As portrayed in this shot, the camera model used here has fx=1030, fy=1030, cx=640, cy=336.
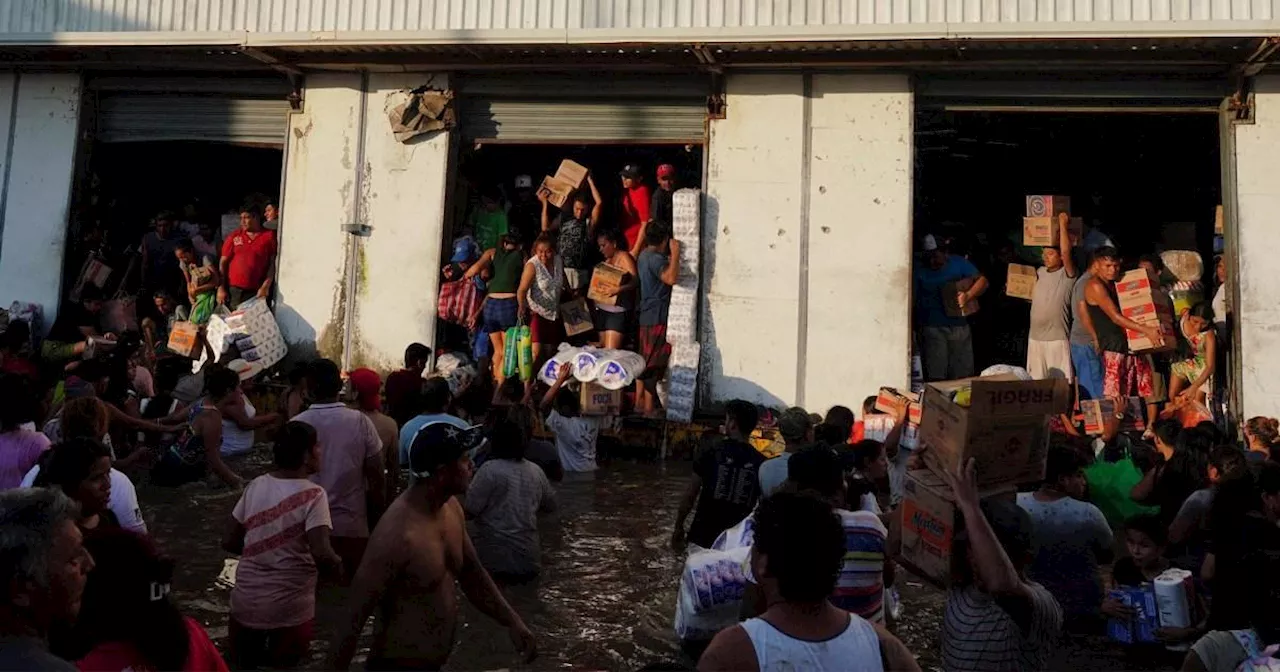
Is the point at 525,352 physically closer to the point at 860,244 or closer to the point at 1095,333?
the point at 860,244

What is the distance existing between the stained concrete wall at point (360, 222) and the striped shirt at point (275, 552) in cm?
735

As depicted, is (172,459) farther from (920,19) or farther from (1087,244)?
(1087,244)

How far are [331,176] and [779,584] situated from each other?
10664 millimetres

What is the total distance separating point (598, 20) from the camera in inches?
449

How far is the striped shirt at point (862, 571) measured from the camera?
4.03 meters

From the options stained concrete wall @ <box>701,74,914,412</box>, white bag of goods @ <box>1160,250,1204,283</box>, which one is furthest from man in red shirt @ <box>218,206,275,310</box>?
white bag of goods @ <box>1160,250,1204,283</box>

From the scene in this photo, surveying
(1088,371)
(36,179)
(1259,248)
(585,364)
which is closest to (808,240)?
(585,364)

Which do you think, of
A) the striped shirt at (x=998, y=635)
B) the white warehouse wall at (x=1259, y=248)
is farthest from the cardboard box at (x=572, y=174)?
the striped shirt at (x=998, y=635)

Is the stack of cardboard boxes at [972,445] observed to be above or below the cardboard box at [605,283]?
below

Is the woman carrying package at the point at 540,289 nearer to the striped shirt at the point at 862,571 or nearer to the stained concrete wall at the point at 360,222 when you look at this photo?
the stained concrete wall at the point at 360,222

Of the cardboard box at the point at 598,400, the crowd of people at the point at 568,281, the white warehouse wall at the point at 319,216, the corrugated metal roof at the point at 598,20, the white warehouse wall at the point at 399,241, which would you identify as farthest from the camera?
the white warehouse wall at the point at 319,216

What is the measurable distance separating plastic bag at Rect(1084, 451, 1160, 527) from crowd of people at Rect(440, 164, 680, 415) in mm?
4937

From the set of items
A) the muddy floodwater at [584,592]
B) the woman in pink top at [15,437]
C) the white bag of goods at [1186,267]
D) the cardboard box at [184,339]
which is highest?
the white bag of goods at [1186,267]

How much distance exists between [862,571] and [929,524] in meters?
0.34
